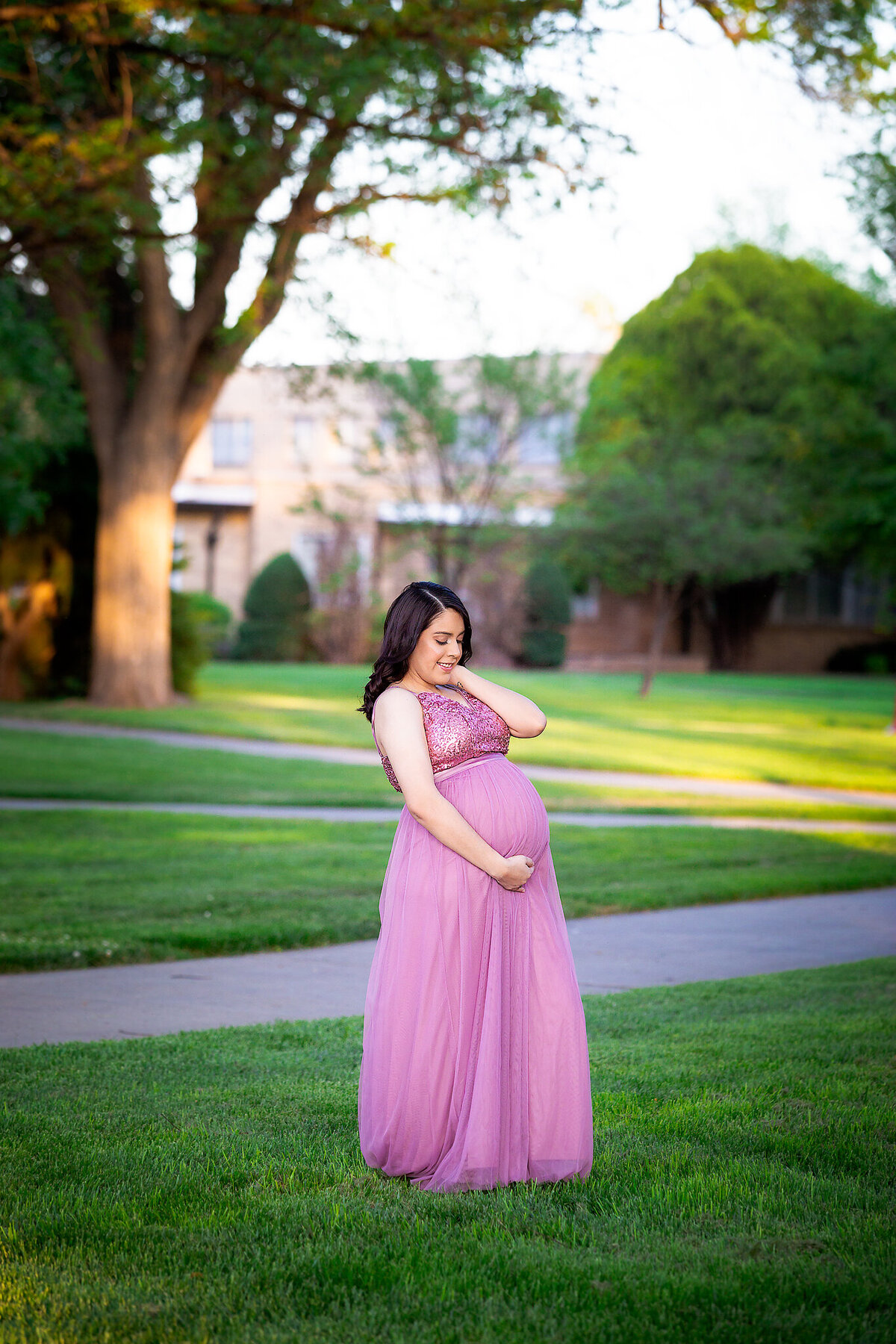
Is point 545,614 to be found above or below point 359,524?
below

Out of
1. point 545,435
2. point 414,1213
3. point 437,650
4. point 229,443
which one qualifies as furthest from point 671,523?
point 414,1213

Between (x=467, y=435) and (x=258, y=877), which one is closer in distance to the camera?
(x=258, y=877)

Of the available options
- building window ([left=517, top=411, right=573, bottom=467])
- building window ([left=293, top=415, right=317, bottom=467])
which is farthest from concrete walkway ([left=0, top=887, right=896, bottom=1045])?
building window ([left=293, top=415, right=317, bottom=467])

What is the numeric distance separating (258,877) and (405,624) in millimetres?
5231

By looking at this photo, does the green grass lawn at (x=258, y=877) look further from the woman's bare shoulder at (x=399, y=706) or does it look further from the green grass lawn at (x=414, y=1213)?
the woman's bare shoulder at (x=399, y=706)

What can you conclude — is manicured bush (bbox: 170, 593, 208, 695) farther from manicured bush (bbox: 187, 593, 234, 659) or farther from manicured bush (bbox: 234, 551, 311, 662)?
manicured bush (bbox: 234, 551, 311, 662)

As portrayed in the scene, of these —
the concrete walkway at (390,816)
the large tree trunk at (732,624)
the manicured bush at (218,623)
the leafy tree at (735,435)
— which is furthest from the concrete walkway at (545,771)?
the large tree trunk at (732,624)

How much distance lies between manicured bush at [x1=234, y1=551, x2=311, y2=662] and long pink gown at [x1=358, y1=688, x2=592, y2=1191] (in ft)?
112

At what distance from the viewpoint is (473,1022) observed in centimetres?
371

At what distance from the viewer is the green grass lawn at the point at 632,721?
16.8 metres

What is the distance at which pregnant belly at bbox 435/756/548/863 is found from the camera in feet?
12.3

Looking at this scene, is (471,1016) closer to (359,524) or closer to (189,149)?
(189,149)

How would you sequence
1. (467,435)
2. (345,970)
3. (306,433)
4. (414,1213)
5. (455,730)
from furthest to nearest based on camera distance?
(306,433)
(467,435)
(345,970)
(455,730)
(414,1213)

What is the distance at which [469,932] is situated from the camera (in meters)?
3.72
